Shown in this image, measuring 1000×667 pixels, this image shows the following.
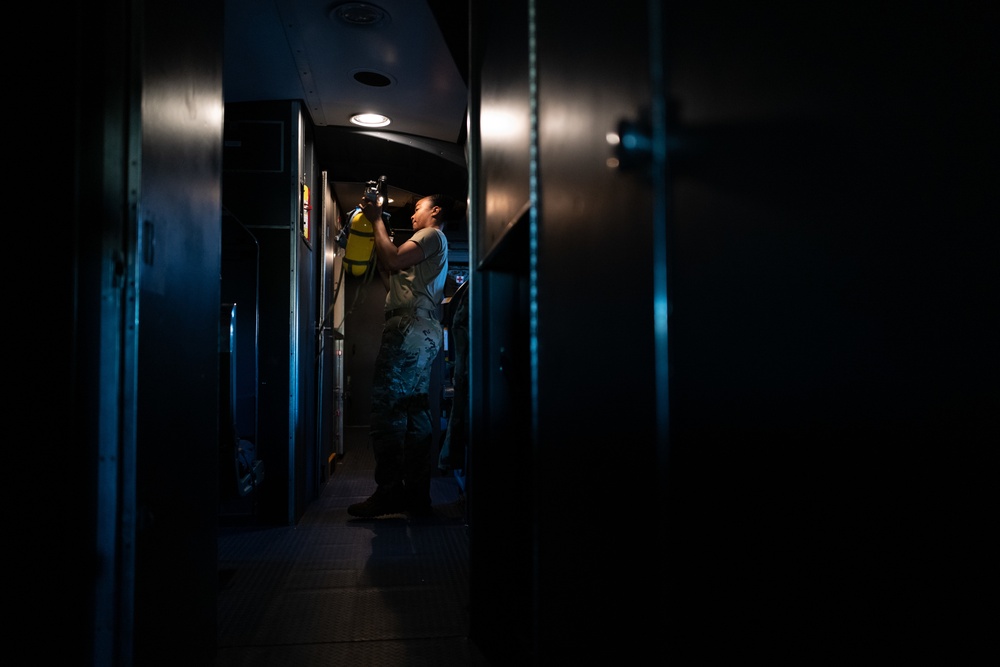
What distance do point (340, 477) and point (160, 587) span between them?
12.3ft

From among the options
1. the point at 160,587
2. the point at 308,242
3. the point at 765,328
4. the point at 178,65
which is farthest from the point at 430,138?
the point at 765,328

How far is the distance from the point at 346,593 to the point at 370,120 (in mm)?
2963

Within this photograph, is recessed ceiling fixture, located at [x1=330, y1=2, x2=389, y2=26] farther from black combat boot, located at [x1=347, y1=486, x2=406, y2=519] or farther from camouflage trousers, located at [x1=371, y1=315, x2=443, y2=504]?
black combat boot, located at [x1=347, y1=486, x2=406, y2=519]

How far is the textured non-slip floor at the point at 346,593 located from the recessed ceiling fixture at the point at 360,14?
243 centimetres

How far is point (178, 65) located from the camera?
1.40 metres

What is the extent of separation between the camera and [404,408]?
3566mm

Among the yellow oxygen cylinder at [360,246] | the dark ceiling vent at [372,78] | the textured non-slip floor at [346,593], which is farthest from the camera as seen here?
the yellow oxygen cylinder at [360,246]

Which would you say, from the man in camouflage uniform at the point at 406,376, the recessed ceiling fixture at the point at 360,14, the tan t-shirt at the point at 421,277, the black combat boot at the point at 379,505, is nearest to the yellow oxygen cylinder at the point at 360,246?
the man in camouflage uniform at the point at 406,376

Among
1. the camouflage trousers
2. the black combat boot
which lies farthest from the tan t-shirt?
the black combat boot

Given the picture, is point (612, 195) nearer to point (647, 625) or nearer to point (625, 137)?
point (625, 137)

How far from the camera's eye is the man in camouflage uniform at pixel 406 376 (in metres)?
3.52

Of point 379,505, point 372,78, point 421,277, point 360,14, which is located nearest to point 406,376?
point 421,277

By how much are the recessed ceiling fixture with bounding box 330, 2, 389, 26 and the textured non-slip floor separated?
7.99 ft

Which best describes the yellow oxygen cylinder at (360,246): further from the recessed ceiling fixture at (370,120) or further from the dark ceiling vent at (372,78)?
the dark ceiling vent at (372,78)
